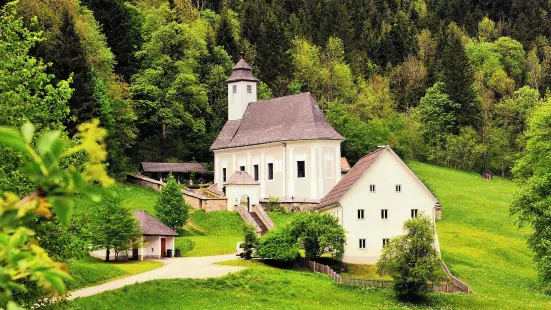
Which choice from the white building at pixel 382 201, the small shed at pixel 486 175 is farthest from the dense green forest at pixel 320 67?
the white building at pixel 382 201

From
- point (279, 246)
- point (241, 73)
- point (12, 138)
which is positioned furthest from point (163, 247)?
point (12, 138)

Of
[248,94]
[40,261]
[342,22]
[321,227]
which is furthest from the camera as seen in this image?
[342,22]

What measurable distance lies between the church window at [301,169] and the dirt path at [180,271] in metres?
19.3

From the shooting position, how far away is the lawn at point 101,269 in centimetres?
3638

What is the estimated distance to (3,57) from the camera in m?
24.4

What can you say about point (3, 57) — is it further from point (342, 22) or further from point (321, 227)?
point (342, 22)

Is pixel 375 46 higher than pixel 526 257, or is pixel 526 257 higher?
pixel 375 46

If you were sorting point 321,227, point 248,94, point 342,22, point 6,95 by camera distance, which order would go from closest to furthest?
point 6,95 < point 321,227 < point 248,94 < point 342,22

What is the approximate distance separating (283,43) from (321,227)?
188ft

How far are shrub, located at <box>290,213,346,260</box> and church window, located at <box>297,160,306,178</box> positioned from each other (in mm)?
20746

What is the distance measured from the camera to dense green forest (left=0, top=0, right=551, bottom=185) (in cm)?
6962

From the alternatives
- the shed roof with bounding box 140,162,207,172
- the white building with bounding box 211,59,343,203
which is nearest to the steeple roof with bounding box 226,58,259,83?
the white building with bounding box 211,59,343,203

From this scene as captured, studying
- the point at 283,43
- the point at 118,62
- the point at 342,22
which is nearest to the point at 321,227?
the point at 118,62

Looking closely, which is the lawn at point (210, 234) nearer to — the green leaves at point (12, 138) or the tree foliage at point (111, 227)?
the tree foliage at point (111, 227)
